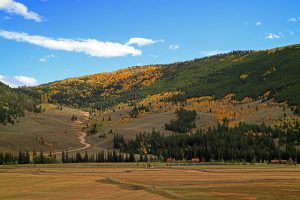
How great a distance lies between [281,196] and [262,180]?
105 ft

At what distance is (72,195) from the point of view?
338 feet

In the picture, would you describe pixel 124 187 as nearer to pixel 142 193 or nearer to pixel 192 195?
pixel 142 193

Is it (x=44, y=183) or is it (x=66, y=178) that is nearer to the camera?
(x=44, y=183)

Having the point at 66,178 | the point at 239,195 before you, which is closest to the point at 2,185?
the point at 66,178

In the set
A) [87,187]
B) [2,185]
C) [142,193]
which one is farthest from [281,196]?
[2,185]

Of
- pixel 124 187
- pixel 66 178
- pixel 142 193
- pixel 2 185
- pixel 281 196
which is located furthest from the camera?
pixel 66 178

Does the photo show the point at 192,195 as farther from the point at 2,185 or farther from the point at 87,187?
the point at 2,185

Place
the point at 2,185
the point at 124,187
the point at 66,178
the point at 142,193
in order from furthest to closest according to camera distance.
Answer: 1. the point at 66,178
2. the point at 2,185
3. the point at 124,187
4. the point at 142,193

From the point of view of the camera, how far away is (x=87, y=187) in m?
117

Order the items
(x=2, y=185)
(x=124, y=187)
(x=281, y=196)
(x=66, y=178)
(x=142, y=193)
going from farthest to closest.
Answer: (x=66, y=178), (x=2, y=185), (x=124, y=187), (x=142, y=193), (x=281, y=196)

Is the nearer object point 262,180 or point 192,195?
point 192,195

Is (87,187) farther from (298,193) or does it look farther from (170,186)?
(298,193)

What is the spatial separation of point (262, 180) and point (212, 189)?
2443cm

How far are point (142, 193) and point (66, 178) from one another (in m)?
42.9
